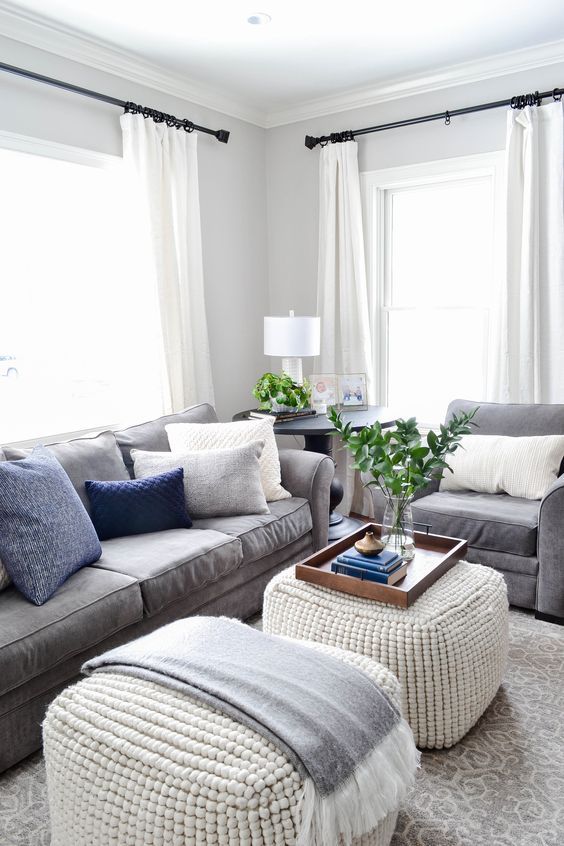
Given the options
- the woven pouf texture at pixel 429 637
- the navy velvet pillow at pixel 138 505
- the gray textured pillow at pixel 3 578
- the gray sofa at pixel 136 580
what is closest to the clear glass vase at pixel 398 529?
the woven pouf texture at pixel 429 637

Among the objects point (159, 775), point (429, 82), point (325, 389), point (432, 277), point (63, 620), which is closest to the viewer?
point (159, 775)

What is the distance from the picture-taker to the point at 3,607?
7.01 ft

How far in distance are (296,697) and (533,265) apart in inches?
119

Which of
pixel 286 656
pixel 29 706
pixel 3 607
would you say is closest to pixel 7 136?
pixel 3 607

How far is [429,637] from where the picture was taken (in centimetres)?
199

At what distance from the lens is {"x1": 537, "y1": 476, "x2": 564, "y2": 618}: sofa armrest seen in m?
2.82

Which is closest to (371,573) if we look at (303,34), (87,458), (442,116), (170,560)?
(170,560)

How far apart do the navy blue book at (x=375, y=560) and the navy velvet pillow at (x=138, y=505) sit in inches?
35.7

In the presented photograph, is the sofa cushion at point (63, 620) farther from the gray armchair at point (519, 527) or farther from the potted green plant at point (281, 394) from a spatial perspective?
the potted green plant at point (281, 394)

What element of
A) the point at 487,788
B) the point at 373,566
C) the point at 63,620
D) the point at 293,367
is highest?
the point at 293,367

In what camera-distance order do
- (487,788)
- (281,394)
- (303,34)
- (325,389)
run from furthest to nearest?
1. (325,389)
2. (281,394)
3. (303,34)
4. (487,788)

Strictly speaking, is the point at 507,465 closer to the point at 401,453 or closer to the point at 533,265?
the point at 533,265

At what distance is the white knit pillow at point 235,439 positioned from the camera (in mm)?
3240

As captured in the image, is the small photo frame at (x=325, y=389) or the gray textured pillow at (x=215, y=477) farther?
the small photo frame at (x=325, y=389)
